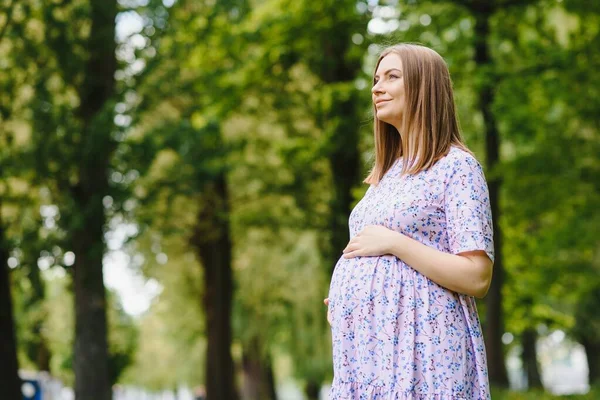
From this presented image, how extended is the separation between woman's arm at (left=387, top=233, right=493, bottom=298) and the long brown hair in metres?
0.31

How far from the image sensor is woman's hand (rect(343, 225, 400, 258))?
2920 millimetres

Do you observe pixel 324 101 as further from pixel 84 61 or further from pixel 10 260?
pixel 10 260

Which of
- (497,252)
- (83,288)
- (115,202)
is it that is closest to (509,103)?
(497,252)

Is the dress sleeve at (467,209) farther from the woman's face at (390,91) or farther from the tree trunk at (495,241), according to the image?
the tree trunk at (495,241)

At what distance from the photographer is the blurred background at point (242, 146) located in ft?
42.2

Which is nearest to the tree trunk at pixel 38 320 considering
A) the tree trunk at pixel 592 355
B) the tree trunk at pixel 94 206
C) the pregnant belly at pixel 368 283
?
the tree trunk at pixel 94 206

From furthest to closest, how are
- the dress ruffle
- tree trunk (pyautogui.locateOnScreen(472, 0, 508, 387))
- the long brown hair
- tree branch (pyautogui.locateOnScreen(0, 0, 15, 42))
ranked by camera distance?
tree trunk (pyautogui.locateOnScreen(472, 0, 508, 387)) < tree branch (pyautogui.locateOnScreen(0, 0, 15, 42)) < the long brown hair < the dress ruffle

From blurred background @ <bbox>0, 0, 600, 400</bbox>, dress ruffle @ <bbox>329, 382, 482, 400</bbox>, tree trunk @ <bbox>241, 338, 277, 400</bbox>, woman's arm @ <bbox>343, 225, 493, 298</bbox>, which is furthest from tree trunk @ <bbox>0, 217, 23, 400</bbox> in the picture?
tree trunk @ <bbox>241, 338, 277, 400</bbox>

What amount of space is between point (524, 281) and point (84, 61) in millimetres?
12868

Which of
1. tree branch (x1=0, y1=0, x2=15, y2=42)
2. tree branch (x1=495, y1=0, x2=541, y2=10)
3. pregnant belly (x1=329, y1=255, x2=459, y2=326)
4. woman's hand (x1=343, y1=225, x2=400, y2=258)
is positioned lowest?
pregnant belly (x1=329, y1=255, x2=459, y2=326)

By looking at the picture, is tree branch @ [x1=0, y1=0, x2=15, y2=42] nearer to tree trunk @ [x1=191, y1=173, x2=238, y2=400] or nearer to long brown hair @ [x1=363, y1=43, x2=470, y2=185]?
tree trunk @ [x1=191, y1=173, x2=238, y2=400]

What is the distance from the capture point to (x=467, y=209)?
284 centimetres

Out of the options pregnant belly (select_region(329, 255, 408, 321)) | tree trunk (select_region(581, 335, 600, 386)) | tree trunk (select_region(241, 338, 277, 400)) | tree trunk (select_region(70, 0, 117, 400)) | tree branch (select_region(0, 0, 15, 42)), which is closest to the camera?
pregnant belly (select_region(329, 255, 408, 321))

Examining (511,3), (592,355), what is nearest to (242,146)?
(511,3)
